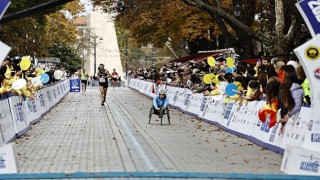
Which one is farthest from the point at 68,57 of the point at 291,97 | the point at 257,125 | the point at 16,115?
the point at 291,97

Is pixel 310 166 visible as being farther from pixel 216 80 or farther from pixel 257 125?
pixel 216 80

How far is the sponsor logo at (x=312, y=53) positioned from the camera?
12.0 meters

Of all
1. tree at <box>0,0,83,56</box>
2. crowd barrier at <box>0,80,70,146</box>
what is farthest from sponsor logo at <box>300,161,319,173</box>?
tree at <box>0,0,83,56</box>

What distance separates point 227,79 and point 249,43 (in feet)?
51.9

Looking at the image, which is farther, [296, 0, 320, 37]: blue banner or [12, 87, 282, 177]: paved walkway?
[296, 0, 320, 37]: blue banner

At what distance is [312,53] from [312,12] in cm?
→ 78

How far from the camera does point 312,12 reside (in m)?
12.3

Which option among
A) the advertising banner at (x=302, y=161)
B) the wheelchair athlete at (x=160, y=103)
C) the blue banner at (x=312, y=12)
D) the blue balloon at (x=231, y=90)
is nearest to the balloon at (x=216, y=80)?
the wheelchair athlete at (x=160, y=103)

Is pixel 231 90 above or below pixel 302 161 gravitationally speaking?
above

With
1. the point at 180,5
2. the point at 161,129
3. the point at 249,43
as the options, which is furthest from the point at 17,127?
the point at 180,5

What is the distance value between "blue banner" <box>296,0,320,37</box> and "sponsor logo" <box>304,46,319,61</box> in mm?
406

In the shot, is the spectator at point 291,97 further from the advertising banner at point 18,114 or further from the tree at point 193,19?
the tree at point 193,19

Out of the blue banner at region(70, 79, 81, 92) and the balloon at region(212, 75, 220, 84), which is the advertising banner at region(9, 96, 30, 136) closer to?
the balloon at region(212, 75, 220, 84)

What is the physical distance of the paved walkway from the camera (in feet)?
39.0
